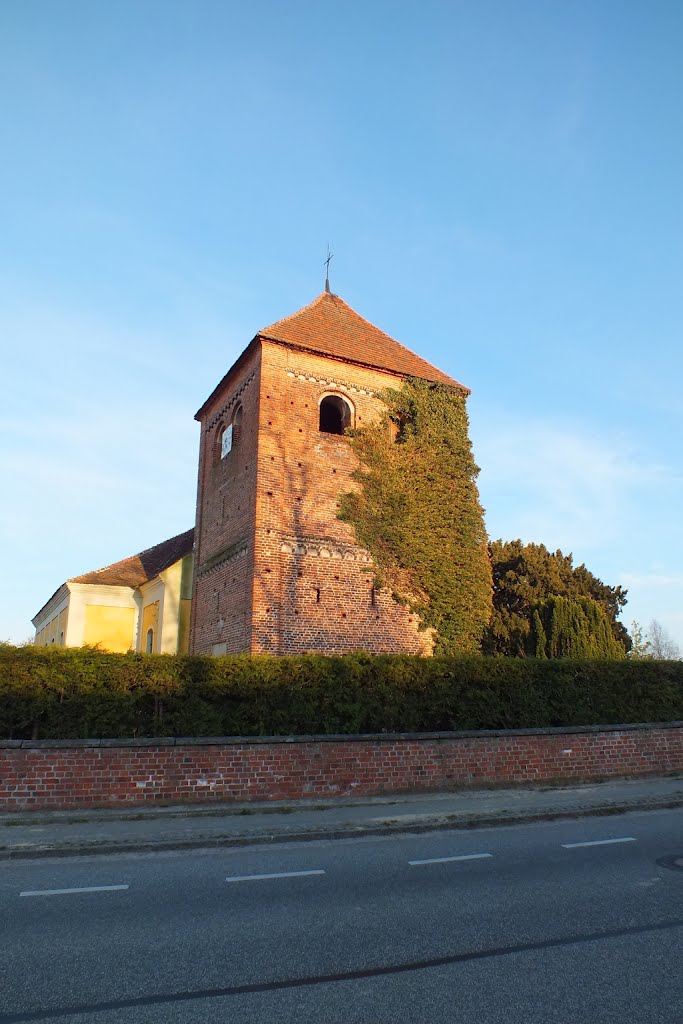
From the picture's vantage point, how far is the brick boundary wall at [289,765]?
34.8 ft

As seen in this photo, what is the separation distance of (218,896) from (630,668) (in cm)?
1203

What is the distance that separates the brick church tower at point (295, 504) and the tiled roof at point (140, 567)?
5.24 m

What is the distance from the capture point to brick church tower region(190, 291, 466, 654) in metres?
18.1

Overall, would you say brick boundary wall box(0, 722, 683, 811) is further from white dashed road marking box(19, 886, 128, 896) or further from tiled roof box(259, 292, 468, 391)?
tiled roof box(259, 292, 468, 391)

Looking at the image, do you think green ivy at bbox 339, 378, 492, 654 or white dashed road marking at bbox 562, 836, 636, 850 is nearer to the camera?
white dashed road marking at bbox 562, 836, 636, 850

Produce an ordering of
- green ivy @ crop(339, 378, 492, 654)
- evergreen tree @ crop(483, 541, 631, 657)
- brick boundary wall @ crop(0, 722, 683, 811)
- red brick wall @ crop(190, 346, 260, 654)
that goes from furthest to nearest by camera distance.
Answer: evergreen tree @ crop(483, 541, 631, 657)
green ivy @ crop(339, 378, 492, 654)
red brick wall @ crop(190, 346, 260, 654)
brick boundary wall @ crop(0, 722, 683, 811)

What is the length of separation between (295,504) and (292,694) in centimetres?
760

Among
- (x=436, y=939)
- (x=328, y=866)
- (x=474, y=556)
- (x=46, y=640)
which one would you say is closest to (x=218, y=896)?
(x=328, y=866)

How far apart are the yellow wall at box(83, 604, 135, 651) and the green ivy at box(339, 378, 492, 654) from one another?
43.0ft

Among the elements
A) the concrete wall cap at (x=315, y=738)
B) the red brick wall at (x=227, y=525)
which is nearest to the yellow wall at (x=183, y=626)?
the red brick wall at (x=227, y=525)

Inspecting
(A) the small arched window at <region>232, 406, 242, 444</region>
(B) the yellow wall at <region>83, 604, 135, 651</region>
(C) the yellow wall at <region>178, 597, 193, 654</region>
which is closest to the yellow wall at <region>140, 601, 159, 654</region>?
(B) the yellow wall at <region>83, 604, 135, 651</region>

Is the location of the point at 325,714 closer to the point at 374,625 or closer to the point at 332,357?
the point at 374,625

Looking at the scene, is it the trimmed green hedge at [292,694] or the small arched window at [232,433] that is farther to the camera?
the small arched window at [232,433]

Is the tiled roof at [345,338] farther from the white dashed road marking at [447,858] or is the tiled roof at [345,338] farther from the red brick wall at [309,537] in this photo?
the white dashed road marking at [447,858]
